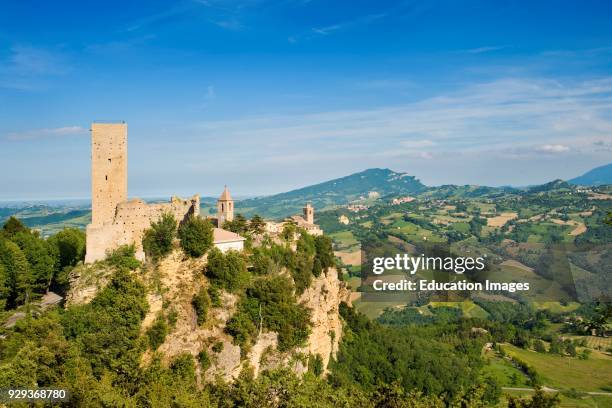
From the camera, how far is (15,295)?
112 ft

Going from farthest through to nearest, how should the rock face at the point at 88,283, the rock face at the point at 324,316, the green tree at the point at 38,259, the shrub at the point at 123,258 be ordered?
the rock face at the point at 324,316 < the green tree at the point at 38,259 < the shrub at the point at 123,258 < the rock face at the point at 88,283

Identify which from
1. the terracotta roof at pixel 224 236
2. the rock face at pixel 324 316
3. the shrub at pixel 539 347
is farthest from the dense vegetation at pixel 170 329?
the shrub at pixel 539 347

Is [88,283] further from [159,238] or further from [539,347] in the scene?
[539,347]

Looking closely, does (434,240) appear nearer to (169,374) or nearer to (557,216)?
(557,216)

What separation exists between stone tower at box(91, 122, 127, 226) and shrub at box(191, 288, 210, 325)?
25.7ft

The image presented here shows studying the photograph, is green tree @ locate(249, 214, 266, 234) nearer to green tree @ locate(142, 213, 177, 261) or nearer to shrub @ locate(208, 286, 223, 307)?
shrub @ locate(208, 286, 223, 307)

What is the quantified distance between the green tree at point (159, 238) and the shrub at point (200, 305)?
374 cm

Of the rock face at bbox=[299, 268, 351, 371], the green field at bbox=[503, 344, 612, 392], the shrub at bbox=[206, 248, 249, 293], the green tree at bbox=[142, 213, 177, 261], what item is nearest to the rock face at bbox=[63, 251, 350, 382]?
the shrub at bbox=[206, 248, 249, 293]

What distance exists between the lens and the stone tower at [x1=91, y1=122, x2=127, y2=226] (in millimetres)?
31547

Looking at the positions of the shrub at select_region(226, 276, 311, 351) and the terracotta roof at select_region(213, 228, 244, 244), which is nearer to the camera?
the shrub at select_region(226, 276, 311, 351)

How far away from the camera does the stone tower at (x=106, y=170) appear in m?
31.5

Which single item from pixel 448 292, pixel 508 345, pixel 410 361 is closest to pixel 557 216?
pixel 448 292

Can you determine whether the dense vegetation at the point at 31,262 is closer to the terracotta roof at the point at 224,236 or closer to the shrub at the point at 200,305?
the shrub at the point at 200,305

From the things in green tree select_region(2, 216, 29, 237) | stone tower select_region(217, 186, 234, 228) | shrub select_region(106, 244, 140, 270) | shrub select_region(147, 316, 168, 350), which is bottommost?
shrub select_region(147, 316, 168, 350)
